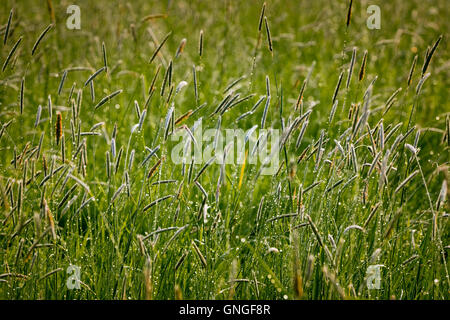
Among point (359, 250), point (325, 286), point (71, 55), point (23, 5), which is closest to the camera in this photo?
point (325, 286)

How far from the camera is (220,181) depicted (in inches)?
58.6

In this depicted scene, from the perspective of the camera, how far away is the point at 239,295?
5.19 ft

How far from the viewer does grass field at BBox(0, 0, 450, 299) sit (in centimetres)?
147

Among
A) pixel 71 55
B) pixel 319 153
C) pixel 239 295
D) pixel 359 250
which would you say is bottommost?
pixel 239 295

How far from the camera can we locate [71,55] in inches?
140

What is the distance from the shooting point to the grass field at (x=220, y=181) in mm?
1468
